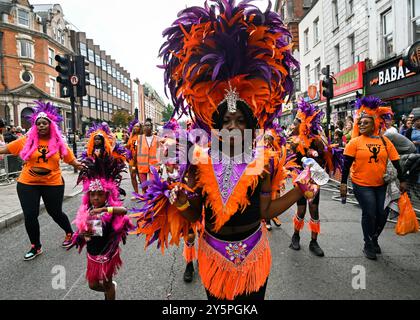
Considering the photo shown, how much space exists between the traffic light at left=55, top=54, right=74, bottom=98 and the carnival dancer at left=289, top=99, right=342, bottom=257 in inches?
311

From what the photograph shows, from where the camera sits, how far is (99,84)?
5425 centimetres

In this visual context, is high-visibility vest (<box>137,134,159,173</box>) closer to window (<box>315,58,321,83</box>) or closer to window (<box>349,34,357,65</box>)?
window (<box>349,34,357,65</box>)

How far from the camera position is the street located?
3.10 meters

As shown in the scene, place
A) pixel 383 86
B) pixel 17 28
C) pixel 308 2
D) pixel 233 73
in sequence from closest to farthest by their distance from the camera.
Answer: pixel 233 73 → pixel 383 86 → pixel 308 2 → pixel 17 28

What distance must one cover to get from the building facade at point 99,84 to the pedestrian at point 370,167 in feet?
149

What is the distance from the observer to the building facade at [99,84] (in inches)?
1888

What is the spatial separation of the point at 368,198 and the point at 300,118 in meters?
1.44

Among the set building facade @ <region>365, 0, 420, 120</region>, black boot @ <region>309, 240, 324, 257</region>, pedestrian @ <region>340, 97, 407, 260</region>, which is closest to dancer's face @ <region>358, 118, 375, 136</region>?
Answer: pedestrian @ <region>340, 97, 407, 260</region>

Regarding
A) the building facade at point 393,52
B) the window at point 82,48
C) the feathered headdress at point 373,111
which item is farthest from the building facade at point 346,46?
the window at point 82,48

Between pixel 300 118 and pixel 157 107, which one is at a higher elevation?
pixel 157 107

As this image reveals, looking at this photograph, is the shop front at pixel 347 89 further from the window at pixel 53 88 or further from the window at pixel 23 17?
the window at pixel 23 17

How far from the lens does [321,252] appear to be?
410 centimetres

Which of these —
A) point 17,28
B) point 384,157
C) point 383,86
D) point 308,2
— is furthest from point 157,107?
point 384,157
